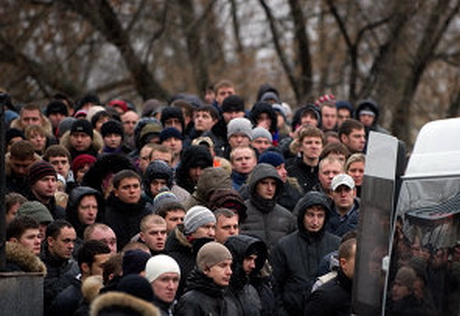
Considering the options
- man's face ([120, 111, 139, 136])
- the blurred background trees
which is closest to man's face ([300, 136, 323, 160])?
man's face ([120, 111, 139, 136])

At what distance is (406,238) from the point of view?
8.59 meters

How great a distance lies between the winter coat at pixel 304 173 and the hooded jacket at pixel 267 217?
1774 millimetres

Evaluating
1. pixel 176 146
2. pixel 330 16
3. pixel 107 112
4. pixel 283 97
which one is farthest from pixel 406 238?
pixel 283 97

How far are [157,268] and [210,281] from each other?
85 cm

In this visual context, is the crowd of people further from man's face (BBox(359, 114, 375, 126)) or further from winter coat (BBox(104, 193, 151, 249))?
man's face (BBox(359, 114, 375, 126))

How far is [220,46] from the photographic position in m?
30.1

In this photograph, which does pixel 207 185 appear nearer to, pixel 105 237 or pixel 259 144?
pixel 105 237

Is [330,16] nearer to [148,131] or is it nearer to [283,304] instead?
[148,131]

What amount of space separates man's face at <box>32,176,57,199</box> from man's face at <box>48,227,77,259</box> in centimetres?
189

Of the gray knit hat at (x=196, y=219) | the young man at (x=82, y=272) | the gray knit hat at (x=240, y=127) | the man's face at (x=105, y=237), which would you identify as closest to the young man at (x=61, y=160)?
the gray knit hat at (x=240, y=127)

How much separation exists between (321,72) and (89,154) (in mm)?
16126

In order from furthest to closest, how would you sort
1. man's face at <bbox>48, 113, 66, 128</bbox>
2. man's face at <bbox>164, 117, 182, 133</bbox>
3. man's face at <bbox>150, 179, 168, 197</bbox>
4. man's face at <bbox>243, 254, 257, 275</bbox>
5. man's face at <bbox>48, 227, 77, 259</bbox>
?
man's face at <bbox>48, 113, 66, 128</bbox> < man's face at <bbox>164, 117, 182, 133</bbox> < man's face at <bbox>150, 179, 168, 197</bbox> < man's face at <bbox>48, 227, 77, 259</bbox> < man's face at <bbox>243, 254, 257, 275</bbox>

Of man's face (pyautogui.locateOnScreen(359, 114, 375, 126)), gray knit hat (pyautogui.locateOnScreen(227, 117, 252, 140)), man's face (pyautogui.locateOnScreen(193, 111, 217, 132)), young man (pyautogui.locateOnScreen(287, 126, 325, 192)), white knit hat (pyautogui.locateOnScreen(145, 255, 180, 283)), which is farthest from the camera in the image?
man's face (pyautogui.locateOnScreen(359, 114, 375, 126))

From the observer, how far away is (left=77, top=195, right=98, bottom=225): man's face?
13133mm
